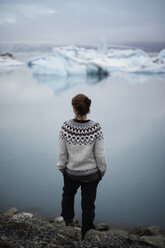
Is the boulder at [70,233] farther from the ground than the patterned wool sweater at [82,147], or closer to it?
closer to it

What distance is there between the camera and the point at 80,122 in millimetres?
1210

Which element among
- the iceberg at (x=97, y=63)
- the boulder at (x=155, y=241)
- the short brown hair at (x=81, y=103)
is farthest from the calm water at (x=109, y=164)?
the iceberg at (x=97, y=63)

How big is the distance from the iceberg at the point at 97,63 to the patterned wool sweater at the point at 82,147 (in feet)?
39.1

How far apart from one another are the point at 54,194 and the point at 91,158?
1172mm

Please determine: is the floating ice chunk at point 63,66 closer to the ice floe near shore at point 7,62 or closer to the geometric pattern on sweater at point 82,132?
the ice floe near shore at point 7,62

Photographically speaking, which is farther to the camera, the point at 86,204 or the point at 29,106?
the point at 29,106

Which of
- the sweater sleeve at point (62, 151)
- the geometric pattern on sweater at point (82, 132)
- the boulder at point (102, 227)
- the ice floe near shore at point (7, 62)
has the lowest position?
the boulder at point (102, 227)

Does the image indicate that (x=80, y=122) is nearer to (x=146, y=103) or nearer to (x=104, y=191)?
(x=104, y=191)

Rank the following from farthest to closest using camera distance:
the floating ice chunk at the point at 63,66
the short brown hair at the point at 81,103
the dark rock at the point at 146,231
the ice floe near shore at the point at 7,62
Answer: the ice floe near shore at the point at 7,62 → the floating ice chunk at the point at 63,66 → the dark rock at the point at 146,231 → the short brown hair at the point at 81,103

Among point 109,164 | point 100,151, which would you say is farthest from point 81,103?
point 109,164

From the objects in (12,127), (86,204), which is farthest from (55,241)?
(12,127)

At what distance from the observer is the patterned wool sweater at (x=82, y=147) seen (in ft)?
3.95

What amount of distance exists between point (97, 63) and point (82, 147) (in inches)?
523

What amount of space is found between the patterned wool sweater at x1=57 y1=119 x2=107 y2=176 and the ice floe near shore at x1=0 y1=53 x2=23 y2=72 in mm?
16622
